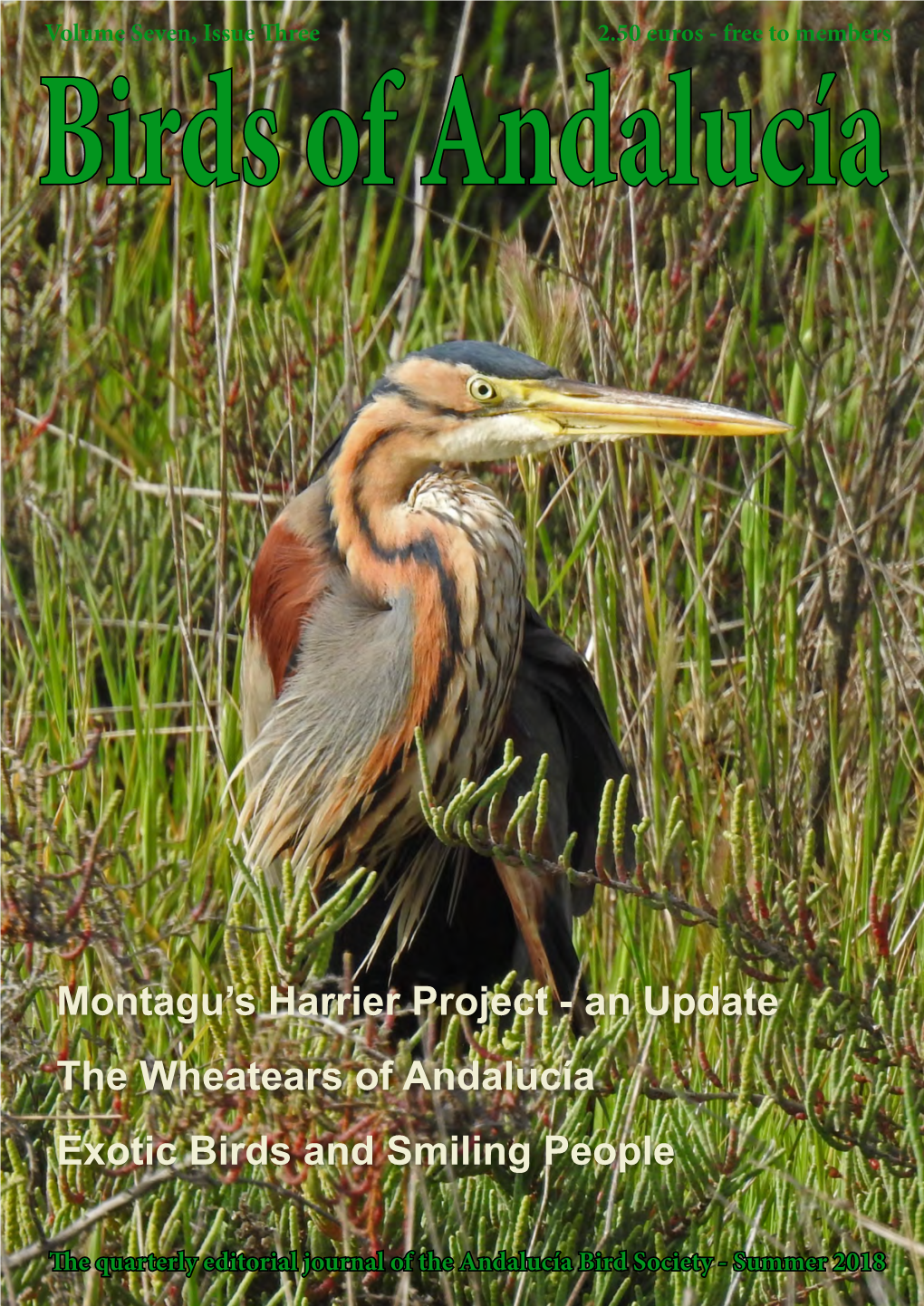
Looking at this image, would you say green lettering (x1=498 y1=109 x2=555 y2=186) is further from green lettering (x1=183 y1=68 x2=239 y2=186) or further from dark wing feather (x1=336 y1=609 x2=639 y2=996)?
dark wing feather (x1=336 y1=609 x2=639 y2=996)

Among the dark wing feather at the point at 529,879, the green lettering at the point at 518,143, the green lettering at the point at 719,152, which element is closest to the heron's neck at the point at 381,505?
the dark wing feather at the point at 529,879

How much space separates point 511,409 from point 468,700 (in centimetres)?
39

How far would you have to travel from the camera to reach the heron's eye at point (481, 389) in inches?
82.9

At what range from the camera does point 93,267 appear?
3.50m

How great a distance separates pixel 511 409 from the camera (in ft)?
6.91

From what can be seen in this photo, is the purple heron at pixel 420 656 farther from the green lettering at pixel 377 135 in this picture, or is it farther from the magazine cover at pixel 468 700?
the green lettering at pixel 377 135

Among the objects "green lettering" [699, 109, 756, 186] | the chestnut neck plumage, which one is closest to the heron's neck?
the chestnut neck plumage

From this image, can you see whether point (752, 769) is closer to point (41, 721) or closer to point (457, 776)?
point (457, 776)

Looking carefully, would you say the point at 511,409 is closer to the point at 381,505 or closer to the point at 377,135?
the point at 381,505

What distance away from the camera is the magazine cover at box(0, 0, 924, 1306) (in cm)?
159

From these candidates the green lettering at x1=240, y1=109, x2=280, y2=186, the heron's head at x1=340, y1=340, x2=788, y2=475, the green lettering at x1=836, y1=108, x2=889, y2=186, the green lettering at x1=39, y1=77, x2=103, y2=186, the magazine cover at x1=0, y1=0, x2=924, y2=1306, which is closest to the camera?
the magazine cover at x1=0, y1=0, x2=924, y2=1306

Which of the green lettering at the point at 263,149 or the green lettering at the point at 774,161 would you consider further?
the green lettering at the point at 263,149

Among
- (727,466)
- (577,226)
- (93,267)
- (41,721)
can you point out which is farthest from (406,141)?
(41,721)

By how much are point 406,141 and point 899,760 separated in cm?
233
